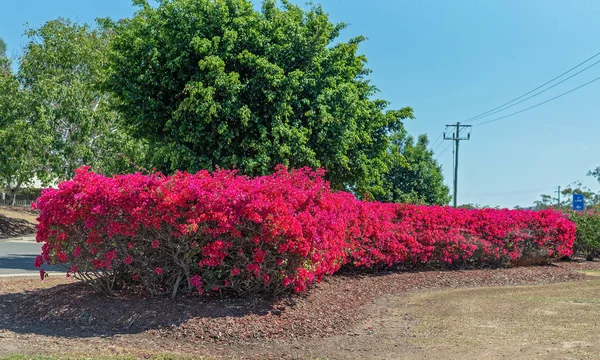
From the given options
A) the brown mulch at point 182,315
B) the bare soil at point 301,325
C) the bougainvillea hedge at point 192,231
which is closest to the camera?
the bare soil at point 301,325

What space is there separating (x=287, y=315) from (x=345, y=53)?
11.0 meters

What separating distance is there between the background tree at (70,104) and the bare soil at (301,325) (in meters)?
15.4

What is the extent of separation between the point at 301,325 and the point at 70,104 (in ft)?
66.3

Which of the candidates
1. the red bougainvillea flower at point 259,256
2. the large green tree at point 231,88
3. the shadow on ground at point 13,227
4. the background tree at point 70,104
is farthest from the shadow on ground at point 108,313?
the shadow on ground at point 13,227

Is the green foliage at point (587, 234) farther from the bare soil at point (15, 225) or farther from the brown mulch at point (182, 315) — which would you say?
the bare soil at point (15, 225)

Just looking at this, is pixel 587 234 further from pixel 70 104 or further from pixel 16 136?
pixel 16 136

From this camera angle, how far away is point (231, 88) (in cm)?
1317

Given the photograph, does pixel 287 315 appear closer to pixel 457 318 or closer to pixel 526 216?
pixel 457 318

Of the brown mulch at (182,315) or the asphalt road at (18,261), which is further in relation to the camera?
the asphalt road at (18,261)

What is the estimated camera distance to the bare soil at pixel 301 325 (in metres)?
6.27

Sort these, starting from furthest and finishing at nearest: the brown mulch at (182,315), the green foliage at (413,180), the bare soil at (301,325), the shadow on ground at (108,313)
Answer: the green foliage at (413,180), the shadow on ground at (108,313), the brown mulch at (182,315), the bare soil at (301,325)

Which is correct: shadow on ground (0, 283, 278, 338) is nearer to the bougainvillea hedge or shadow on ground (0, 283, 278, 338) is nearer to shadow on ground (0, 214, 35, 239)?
the bougainvillea hedge

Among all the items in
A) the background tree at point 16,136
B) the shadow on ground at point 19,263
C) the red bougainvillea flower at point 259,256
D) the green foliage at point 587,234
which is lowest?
the shadow on ground at point 19,263

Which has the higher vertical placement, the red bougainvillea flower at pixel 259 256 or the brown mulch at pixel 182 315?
the red bougainvillea flower at pixel 259 256
